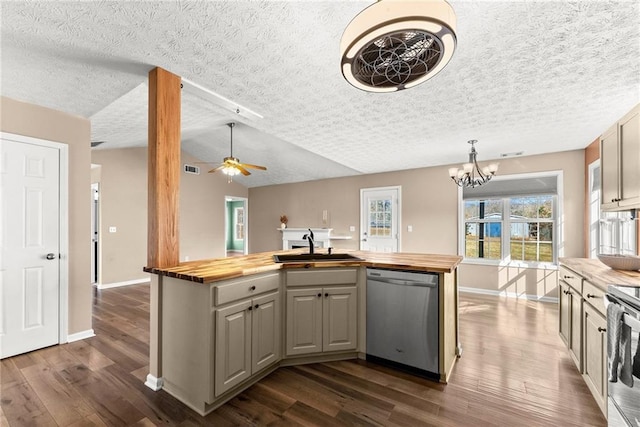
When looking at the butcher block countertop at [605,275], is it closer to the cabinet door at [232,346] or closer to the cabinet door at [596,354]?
the cabinet door at [596,354]

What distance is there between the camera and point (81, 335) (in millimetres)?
2975

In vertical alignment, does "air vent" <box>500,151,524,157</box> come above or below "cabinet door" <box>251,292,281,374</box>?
above

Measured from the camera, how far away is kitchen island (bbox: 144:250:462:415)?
1829 millimetres

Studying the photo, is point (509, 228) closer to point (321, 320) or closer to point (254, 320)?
point (321, 320)

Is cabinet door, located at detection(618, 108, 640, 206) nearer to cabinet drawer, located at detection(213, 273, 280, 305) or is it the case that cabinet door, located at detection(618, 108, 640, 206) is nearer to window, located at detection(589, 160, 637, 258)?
window, located at detection(589, 160, 637, 258)

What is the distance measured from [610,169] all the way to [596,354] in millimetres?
1512

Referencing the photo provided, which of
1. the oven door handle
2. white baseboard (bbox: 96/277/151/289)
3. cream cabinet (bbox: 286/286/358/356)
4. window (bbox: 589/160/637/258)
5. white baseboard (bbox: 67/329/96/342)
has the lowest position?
white baseboard (bbox: 96/277/151/289)

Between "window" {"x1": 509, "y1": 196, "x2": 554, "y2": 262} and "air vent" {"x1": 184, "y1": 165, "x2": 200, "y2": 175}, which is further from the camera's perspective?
"air vent" {"x1": 184, "y1": 165, "x2": 200, "y2": 175}

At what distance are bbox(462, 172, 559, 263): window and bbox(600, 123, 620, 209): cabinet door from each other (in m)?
2.33

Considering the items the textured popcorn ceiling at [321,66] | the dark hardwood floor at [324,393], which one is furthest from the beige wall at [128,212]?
the dark hardwood floor at [324,393]

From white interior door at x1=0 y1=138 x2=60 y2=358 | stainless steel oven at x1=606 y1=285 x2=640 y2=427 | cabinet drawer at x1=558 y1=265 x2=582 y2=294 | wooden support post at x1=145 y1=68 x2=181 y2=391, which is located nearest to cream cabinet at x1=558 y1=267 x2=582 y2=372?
cabinet drawer at x1=558 y1=265 x2=582 y2=294

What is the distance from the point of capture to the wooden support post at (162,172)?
2164mm

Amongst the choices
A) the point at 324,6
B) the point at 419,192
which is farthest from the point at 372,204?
the point at 324,6

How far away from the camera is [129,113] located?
3447 mm
